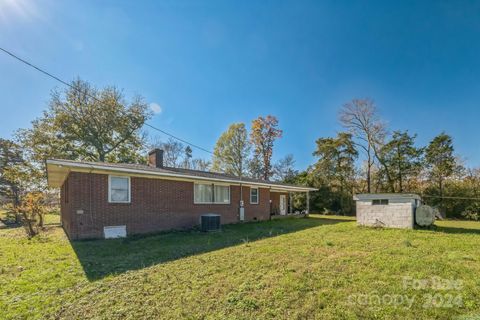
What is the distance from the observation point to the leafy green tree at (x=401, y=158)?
837 inches

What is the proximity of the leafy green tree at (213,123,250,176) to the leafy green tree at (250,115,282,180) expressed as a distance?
4.66 feet

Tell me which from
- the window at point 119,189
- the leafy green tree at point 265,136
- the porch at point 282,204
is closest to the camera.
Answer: the window at point 119,189

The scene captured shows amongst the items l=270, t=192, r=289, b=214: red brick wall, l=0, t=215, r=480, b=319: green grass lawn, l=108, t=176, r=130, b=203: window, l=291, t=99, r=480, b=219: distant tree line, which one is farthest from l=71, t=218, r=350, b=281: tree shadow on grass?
l=291, t=99, r=480, b=219: distant tree line

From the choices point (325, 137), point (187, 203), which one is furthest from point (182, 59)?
point (325, 137)

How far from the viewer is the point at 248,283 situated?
161 inches

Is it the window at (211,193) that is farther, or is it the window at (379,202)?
the window at (211,193)

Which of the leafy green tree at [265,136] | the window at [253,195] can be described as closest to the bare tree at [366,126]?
the leafy green tree at [265,136]

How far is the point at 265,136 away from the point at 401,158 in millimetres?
13930

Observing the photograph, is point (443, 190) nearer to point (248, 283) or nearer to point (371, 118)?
point (371, 118)

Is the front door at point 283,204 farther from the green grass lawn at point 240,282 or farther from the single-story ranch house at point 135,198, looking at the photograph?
the green grass lawn at point 240,282

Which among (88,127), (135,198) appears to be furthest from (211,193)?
(88,127)

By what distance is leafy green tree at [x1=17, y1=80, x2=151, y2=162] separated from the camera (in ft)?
67.4

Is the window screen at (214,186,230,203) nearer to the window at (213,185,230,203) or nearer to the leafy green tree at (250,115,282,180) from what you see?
the window at (213,185,230,203)

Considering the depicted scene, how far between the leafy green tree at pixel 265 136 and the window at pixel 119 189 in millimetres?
21637
